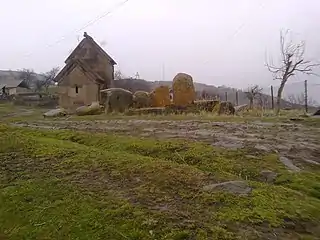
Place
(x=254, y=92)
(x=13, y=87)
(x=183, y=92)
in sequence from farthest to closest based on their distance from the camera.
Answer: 1. (x=13, y=87)
2. (x=254, y=92)
3. (x=183, y=92)

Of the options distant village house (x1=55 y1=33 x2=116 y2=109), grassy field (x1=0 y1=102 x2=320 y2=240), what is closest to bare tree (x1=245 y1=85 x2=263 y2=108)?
distant village house (x1=55 y1=33 x2=116 y2=109)

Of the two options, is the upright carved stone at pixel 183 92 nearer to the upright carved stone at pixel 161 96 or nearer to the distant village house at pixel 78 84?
the upright carved stone at pixel 161 96

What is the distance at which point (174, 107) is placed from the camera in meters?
15.6

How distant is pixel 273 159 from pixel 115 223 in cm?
250

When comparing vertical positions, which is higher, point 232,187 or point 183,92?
point 183,92

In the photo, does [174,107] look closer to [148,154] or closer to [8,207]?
[148,154]

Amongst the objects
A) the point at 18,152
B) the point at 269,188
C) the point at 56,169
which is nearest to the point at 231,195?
the point at 269,188

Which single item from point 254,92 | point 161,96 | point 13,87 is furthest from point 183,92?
point 13,87

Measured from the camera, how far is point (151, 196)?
137 inches

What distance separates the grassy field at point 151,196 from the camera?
291 cm

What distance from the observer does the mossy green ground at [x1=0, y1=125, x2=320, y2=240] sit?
2908mm

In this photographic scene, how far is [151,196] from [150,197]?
1.0 inches

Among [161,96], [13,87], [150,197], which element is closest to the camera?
[150,197]

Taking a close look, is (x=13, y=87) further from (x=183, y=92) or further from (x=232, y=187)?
(x=232, y=187)
